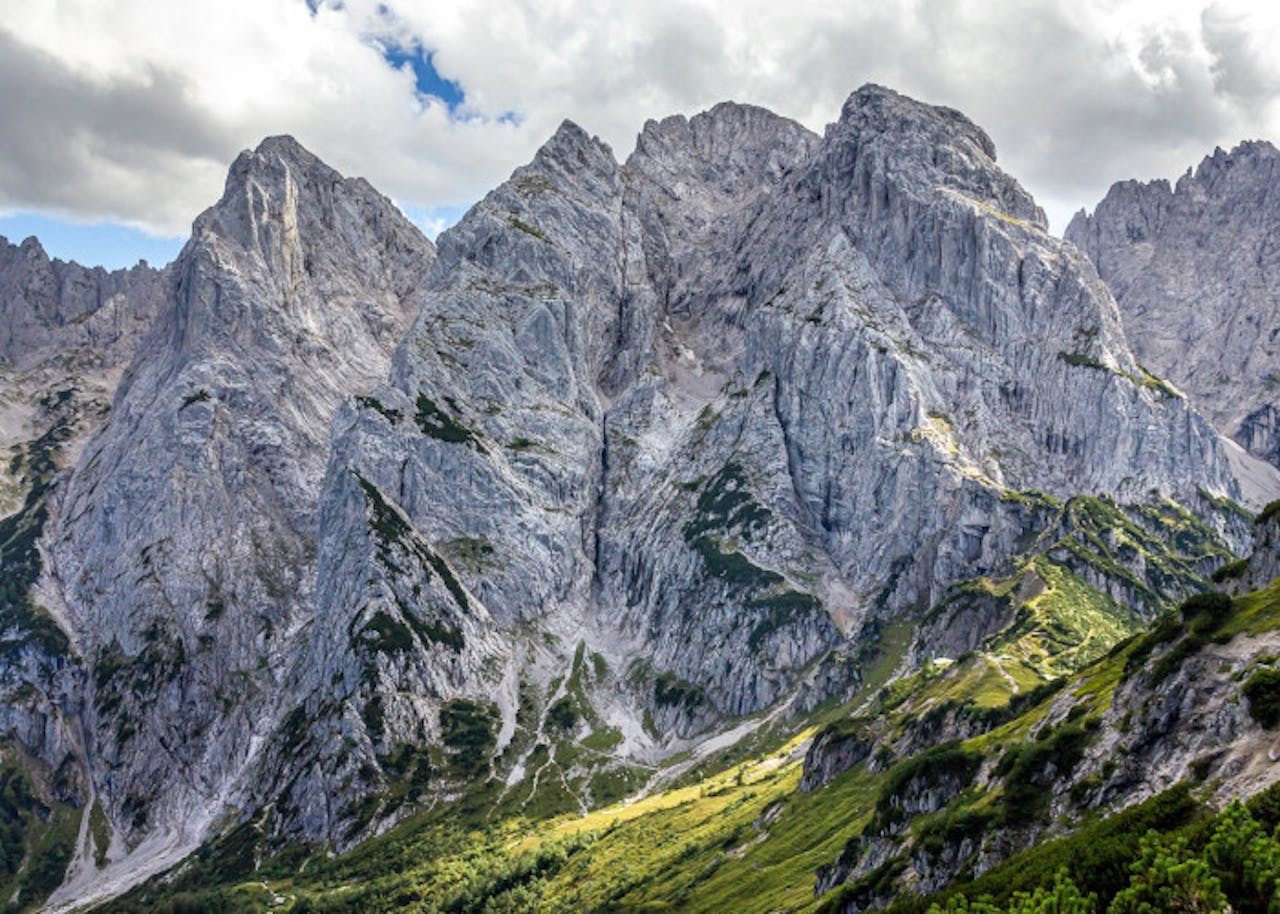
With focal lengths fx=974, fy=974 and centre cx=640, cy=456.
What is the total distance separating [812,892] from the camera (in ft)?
397

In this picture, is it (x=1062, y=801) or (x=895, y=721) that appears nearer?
(x=1062, y=801)

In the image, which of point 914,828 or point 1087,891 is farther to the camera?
point 914,828

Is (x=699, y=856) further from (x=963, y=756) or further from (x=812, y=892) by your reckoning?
(x=963, y=756)

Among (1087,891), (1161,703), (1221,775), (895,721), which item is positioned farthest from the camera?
(895,721)

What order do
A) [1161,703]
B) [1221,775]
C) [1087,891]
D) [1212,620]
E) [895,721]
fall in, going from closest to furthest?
[1087,891] < [1221,775] < [1161,703] < [1212,620] < [895,721]

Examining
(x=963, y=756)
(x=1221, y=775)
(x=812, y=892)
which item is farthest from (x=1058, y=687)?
(x=1221, y=775)

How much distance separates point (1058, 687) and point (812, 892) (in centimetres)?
4129

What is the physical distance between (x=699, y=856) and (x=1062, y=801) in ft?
362

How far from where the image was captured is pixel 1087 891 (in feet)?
166

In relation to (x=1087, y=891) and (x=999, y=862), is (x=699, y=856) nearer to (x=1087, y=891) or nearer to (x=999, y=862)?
(x=999, y=862)

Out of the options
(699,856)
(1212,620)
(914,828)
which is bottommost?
(699,856)

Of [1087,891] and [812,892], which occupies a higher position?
[1087,891]

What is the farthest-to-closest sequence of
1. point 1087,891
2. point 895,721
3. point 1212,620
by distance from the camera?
point 895,721, point 1212,620, point 1087,891

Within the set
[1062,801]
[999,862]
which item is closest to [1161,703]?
[1062,801]
